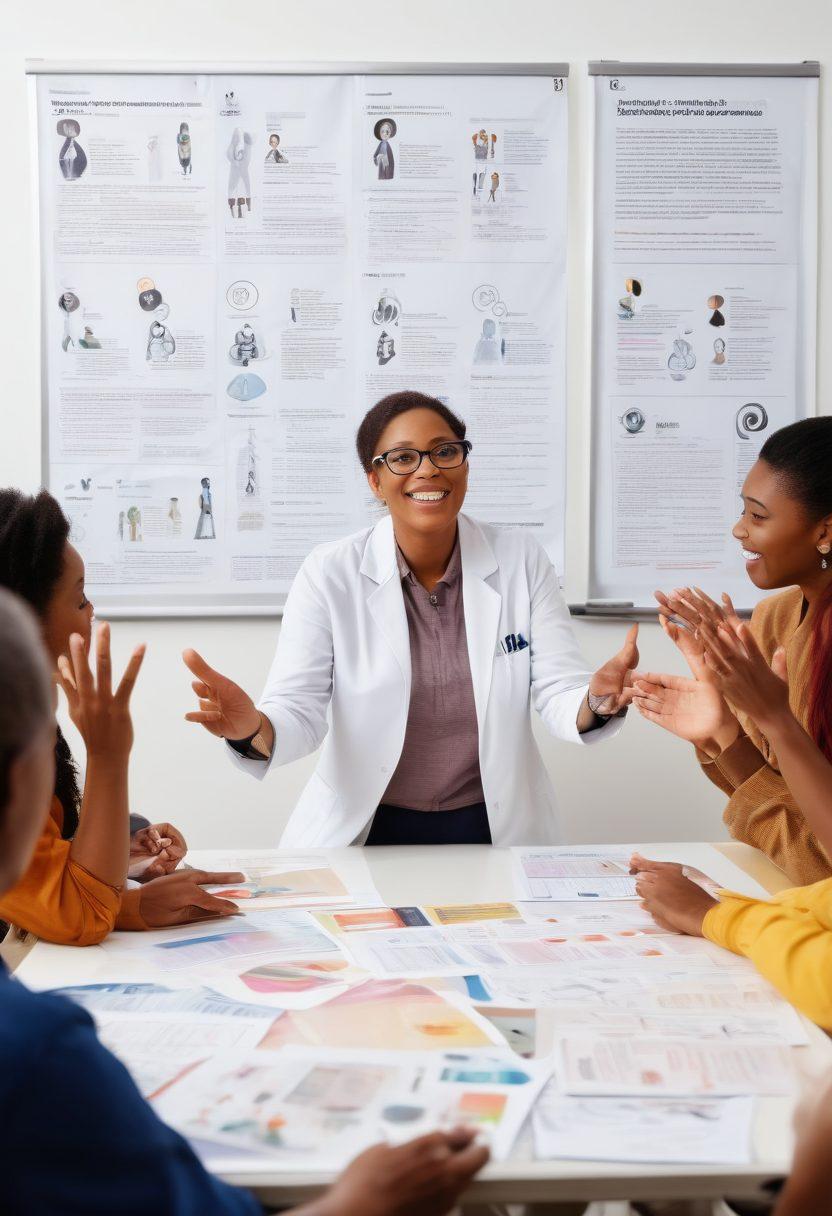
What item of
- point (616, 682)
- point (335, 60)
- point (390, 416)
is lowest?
point (616, 682)

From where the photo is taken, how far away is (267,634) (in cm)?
333

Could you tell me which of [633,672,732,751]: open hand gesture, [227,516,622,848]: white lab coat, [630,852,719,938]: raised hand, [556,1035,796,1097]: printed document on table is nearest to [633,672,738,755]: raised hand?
[633,672,732,751]: open hand gesture

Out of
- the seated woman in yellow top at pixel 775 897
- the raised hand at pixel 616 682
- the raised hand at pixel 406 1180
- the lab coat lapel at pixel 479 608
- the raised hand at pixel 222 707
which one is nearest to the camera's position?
the raised hand at pixel 406 1180

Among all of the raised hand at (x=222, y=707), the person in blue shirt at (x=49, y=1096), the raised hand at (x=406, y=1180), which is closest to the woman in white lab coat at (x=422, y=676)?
the raised hand at (x=222, y=707)

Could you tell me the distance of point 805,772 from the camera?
1759 mm

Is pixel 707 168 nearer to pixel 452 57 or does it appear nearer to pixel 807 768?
pixel 452 57

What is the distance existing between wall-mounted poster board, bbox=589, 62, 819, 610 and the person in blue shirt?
2622 mm

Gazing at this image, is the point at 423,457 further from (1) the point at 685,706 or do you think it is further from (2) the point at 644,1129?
(2) the point at 644,1129

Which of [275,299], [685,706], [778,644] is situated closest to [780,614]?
[778,644]

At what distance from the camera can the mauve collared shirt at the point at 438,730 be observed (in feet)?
8.05

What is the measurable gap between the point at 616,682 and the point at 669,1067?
1054 mm

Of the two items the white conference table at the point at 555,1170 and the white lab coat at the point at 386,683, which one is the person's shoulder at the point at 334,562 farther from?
the white conference table at the point at 555,1170

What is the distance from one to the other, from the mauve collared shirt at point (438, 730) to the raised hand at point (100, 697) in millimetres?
917

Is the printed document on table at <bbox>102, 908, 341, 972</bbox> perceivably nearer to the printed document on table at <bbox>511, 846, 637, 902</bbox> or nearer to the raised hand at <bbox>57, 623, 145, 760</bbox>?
the raised hand at <bbox>57, 623, 145, 760</bbox>
